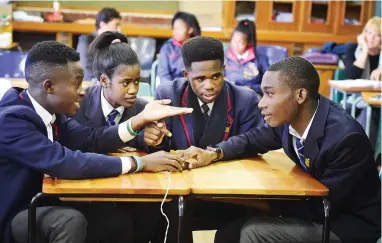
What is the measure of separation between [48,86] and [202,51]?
2.53 feet

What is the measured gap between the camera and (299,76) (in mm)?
2215

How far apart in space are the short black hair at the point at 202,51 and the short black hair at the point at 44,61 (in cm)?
63

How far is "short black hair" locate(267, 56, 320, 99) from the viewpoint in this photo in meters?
2.21

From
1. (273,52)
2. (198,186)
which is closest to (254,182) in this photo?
(198,186)

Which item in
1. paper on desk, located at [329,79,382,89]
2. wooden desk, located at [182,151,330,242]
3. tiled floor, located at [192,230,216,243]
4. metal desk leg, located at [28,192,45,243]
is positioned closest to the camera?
metal desk leg, located at [28,192,45,243]

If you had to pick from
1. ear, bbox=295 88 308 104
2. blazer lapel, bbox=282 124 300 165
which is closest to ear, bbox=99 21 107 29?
blazer lapel, bbox=282 124 300 165

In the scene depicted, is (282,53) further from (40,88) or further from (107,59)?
(40,88)

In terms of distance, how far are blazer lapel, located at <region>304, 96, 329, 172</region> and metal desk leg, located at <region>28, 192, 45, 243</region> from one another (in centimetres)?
98

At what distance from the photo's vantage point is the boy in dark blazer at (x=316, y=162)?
2080 millimetres

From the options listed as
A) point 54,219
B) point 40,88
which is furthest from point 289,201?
point 40,88

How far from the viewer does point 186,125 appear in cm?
260

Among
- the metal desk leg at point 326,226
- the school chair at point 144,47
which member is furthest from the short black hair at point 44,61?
the school chair at point 144,47

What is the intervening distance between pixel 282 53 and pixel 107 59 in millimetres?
3369

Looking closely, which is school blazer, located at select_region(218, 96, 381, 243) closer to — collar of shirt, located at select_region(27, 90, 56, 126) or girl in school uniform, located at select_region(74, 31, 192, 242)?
girl in school uniform, located at select_region(74, 31, 192, 242)
